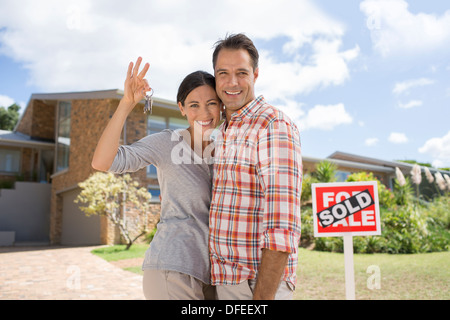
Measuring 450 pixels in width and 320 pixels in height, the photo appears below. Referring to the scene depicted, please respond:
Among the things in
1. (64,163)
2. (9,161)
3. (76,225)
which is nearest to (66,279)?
(76,225)

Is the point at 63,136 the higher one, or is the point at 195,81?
the point at 63,136

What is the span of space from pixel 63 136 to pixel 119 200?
23.0 ft

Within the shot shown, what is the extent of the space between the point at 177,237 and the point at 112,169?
0.45 m

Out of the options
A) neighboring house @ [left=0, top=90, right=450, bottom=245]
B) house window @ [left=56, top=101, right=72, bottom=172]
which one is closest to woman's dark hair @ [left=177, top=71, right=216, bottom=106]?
neighboring house @ [left=0, top=90, right=450, bottom=245]

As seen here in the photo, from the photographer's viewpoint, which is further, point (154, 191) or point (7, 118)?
point (7, 118)

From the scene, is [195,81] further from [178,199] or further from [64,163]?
[64,163]

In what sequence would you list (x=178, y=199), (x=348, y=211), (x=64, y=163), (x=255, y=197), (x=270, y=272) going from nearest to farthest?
(x=270, y=272), (x=255, y=197), (x=178, y=199), (x=348, y=211), (x=64, y=163)

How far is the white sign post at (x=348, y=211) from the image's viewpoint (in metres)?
3.93

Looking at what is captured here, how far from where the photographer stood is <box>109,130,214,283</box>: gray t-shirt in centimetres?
173

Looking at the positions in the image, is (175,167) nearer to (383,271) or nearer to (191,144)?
(191,144)

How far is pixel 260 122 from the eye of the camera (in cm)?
168

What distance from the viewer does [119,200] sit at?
1327cm

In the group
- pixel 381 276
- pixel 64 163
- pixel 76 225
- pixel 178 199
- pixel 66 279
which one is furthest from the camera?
pixel 64 163

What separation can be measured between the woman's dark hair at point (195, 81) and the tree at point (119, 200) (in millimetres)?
10635
